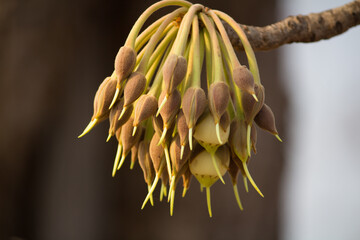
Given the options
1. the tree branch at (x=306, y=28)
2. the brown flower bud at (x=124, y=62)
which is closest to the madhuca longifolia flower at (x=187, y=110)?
the brown flower bud at (x=124, y=62)

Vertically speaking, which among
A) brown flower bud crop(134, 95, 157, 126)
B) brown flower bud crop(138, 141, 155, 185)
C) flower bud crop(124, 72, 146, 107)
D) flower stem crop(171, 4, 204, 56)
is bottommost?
brown flower bud crop(138, 141, 155, 185)

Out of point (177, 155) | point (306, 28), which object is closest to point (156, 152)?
point (177, 155)

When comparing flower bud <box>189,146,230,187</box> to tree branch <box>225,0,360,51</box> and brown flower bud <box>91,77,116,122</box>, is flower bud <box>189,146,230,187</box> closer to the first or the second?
brown flower bud <box>91,77,116,122</box>

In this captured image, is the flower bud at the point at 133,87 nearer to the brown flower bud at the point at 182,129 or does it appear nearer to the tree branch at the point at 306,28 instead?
the brown flower bud at the point at 182,129

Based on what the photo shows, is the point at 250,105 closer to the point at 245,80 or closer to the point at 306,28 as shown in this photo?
the point at 245,80

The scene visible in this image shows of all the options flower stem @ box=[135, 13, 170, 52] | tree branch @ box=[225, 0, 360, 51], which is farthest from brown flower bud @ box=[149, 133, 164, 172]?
tree branch @ box=[225, 0, 360, 51]

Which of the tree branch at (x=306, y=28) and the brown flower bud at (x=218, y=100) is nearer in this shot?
the brown flower bud at (x=218, y=100)

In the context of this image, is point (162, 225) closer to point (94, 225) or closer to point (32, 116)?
point (94, 225)

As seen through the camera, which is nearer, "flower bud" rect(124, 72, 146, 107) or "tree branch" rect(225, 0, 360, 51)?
"flower bud" rect(124, 72, 146, 107)
